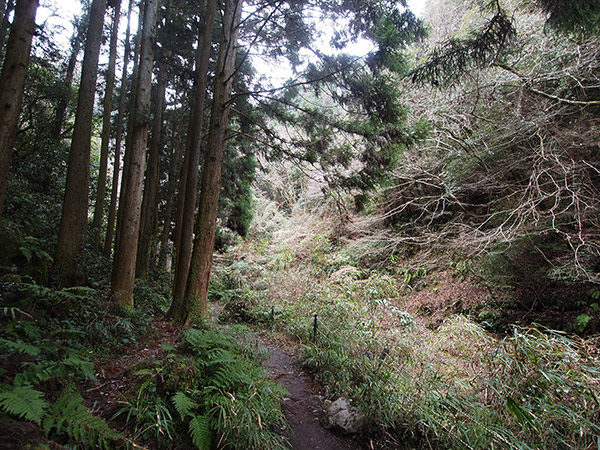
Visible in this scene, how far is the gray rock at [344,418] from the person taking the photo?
361 cm

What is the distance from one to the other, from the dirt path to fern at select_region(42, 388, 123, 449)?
192 centimetres

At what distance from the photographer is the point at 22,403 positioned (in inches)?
74.6

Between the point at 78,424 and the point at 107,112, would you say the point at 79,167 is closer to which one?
the point at 107,112

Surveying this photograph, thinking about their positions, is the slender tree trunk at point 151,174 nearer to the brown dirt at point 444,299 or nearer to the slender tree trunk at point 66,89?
the slender tree trunk at point 66,89

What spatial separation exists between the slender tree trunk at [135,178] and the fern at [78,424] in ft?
13.6

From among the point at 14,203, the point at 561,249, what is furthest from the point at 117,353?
the point at 561,249

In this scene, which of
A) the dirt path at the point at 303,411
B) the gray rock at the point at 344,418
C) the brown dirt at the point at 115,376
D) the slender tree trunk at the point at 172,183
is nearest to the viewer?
the brown dirt at the point at 115,376

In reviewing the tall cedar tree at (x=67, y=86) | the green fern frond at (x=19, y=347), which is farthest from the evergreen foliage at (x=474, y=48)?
the tall cedar tree at (x=67, y=86)

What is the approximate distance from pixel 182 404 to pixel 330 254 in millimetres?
10666

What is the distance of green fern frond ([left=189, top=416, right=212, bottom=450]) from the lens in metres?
2.51

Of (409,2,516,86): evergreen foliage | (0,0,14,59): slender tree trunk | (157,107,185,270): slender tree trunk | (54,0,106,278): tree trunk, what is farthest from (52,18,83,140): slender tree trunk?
(409,2,516,86): evergreen foliage

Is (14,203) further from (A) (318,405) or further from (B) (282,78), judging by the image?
(A) (318,405)

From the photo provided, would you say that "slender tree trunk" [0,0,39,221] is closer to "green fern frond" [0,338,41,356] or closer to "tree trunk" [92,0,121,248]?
"green fern frond" [0,338,41,356]

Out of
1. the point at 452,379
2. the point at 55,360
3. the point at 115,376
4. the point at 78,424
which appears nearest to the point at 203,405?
the point at 78,424
